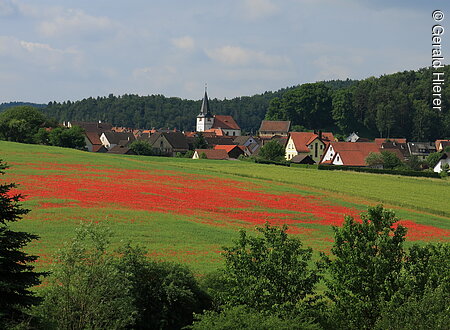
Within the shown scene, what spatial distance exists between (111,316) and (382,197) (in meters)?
43.5

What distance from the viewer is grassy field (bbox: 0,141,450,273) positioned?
98.5 ft

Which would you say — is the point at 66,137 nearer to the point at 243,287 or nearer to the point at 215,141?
the point at 215,141

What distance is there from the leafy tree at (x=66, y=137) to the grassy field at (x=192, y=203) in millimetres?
35720

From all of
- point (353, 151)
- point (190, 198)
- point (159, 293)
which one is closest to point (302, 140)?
point (353, 151)

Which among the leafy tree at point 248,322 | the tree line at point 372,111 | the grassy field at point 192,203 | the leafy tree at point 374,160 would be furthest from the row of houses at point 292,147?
the leafy tree at point 248,322

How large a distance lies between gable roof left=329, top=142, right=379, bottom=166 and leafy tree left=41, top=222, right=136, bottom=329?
93154mm

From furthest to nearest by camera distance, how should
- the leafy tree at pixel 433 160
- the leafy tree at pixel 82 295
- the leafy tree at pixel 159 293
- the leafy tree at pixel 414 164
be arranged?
the leafy tree at pixel 433 160 < the leafy tree at pixel 414 164 < the leafy tree at pixel 159 293 < the leafy tree at pixel 82 295

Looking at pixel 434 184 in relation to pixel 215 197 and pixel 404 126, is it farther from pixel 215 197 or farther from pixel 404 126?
pixel 404 126

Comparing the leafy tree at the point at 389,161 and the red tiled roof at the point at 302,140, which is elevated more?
the red tiled roof at the point at 302,140

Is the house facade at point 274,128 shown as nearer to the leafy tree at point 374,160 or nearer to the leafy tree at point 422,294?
the leafy tree at point 374,160

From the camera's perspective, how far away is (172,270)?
19234 mm

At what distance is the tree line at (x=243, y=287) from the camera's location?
47.4ft

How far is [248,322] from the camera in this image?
1442 centimetres

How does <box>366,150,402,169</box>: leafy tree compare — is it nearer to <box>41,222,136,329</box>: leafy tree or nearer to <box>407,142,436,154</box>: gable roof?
<box>407,142,436,154</box>: gable roof
